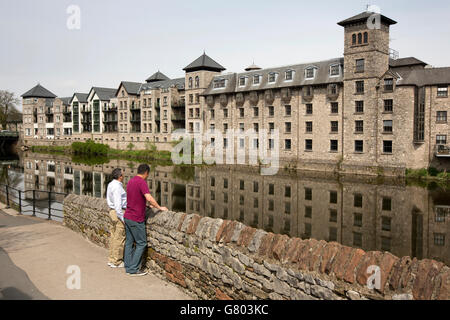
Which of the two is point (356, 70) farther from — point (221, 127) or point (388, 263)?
point (388, 263)

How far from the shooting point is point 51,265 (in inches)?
304

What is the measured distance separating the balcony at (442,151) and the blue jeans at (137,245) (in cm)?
3157

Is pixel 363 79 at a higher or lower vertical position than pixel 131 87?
lower

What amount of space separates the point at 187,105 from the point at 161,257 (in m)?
49.4

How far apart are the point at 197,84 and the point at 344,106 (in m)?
23.5

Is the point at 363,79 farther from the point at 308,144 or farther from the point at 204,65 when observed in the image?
the point at 204,65

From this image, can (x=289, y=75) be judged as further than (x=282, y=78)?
No

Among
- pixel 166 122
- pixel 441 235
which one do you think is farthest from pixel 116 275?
pixel 166 122

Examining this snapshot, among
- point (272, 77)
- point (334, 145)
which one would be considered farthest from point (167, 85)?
point (334, 145)

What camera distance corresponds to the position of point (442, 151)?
32.4 meters

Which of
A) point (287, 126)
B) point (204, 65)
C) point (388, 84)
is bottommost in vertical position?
point (287, 126)

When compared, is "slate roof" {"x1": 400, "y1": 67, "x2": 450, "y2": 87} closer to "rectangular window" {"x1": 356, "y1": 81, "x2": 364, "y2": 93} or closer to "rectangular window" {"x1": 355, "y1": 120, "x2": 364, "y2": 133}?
"rectangular window" {"x1": 356, "y1": 81, "x2": 364, "y2": 93}

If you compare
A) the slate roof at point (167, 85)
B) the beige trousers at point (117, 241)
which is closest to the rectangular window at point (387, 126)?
the beige trousers at point (117, 241)

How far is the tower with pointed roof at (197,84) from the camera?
176 ft
